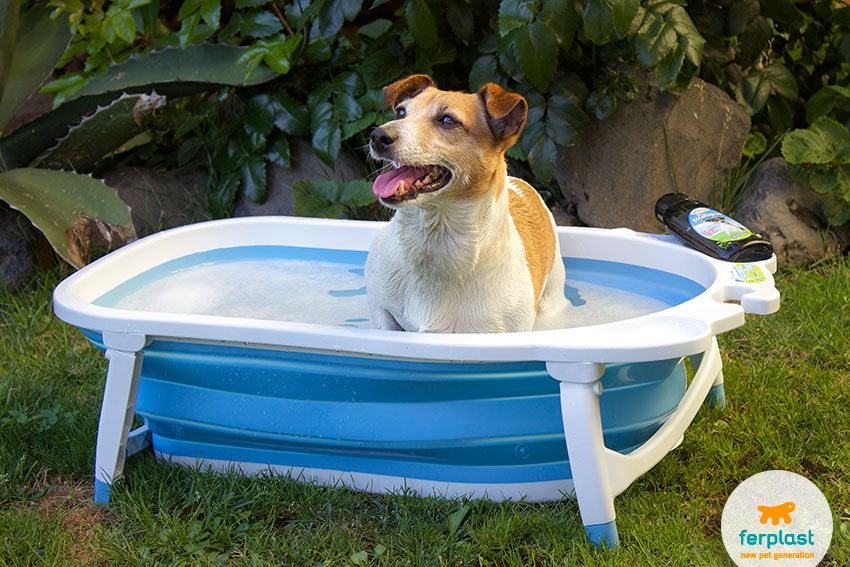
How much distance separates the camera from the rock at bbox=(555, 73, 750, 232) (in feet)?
13.4

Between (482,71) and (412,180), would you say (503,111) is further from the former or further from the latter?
(482,71)

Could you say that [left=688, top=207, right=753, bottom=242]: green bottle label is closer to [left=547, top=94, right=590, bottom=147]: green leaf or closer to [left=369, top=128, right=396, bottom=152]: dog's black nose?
[left=547, top=94, right=590, bottom=147]: green leaf

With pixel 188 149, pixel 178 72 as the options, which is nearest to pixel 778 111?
pixel 178 72

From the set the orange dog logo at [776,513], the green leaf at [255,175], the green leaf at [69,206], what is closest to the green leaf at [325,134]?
the green leaf at [255,175]

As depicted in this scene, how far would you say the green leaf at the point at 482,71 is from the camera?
12.3 ft

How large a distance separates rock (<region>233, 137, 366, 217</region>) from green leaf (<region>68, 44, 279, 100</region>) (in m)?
0.51

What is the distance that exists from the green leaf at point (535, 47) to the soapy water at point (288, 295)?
2.91 ft

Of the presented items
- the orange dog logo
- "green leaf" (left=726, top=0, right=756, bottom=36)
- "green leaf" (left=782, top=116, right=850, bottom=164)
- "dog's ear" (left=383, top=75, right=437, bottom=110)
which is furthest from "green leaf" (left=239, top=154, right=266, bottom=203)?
the orange dog logo

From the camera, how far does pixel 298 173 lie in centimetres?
443

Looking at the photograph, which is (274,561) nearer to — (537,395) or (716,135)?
(537,395)

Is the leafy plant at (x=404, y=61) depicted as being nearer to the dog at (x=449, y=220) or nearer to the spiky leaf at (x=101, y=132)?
the spiky leaf at (x=101, y=132)

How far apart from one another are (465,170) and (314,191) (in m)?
1.90

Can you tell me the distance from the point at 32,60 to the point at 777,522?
3708 millimetres

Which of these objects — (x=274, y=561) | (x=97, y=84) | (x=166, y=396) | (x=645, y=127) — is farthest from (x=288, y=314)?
(x=645, y=127)
